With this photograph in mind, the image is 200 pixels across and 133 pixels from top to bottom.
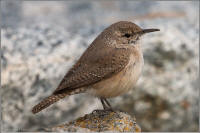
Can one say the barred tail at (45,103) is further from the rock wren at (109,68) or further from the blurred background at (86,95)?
the blurred background at (86,95)

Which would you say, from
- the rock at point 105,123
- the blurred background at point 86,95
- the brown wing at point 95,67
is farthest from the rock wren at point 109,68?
the blurred background at point 86,95

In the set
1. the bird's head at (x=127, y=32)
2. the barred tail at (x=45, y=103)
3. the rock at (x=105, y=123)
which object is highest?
the bird's head at (x=127, y=32)

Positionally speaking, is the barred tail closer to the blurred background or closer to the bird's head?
the bird's head

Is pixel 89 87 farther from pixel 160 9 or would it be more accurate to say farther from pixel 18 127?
pixel 160 9

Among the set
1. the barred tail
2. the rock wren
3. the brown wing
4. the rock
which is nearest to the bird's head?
the rock wren

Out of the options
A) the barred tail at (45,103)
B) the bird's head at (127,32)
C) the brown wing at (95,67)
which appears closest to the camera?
the barred tail at (45,103)

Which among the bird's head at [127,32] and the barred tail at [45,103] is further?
the bird's head at [127,32]

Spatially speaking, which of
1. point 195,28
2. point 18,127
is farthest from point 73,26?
point 18,127
